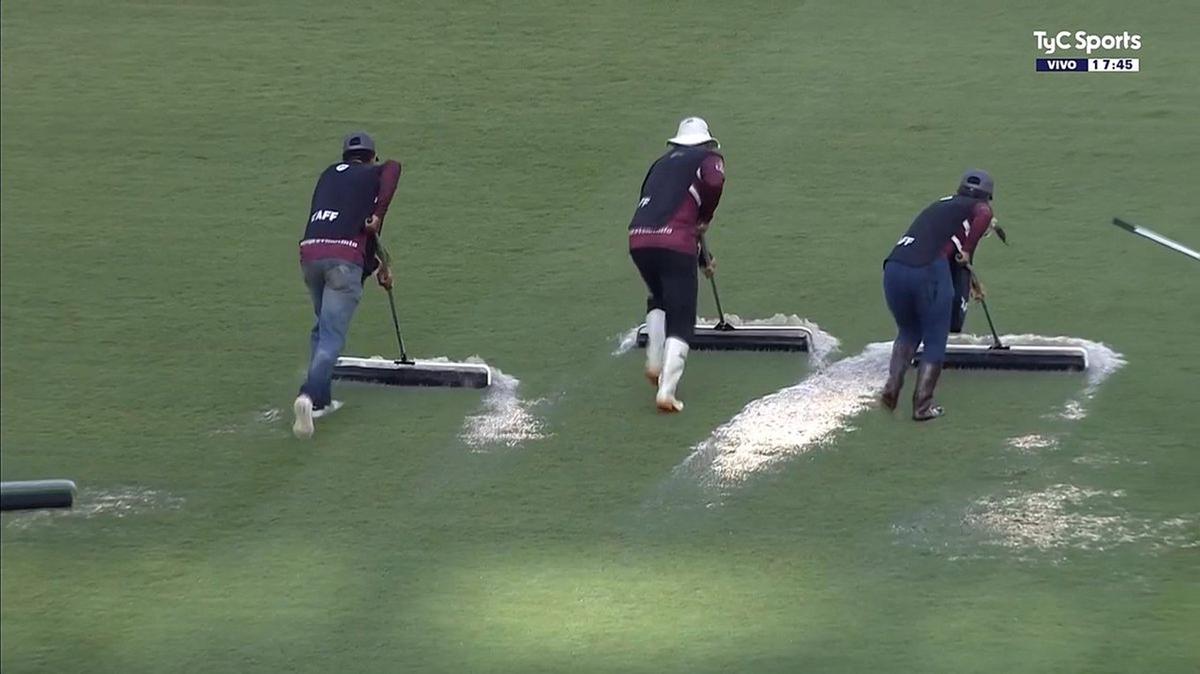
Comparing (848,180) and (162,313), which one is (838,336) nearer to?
(848,180)

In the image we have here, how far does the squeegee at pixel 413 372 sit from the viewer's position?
40.4 ft

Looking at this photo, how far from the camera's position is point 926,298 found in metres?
11.5

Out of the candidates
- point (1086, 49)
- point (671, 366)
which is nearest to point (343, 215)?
point (671, 366)

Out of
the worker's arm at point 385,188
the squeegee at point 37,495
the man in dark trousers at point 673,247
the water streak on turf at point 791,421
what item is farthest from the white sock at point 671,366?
the squeegee at point 37,495

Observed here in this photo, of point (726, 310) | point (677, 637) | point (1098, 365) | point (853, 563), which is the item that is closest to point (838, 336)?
point (726, 310)

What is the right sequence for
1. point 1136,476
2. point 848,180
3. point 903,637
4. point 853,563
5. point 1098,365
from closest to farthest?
point 903,637, point 853,563, point 1136,476, point 1098,365, point 848,180

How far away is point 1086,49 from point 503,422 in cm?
613

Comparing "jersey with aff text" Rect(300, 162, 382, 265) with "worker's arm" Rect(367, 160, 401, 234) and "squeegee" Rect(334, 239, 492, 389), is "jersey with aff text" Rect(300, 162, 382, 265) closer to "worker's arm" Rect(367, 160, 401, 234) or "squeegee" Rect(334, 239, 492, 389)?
"worker's arm" Rect(367, 160, 401, 234)

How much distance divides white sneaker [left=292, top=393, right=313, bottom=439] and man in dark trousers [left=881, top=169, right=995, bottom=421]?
3.16 metres

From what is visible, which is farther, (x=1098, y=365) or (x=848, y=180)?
(x=848, y=180)

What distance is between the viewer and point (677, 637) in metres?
9.74

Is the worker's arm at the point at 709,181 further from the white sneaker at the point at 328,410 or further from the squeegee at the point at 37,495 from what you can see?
the squeegee at the point at 37,495

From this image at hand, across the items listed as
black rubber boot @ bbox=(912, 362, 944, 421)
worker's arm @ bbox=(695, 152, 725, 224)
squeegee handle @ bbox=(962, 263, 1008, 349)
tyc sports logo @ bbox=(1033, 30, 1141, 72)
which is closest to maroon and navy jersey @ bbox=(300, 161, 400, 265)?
worker's arm @ bbox=(695, 152, 725, 224)

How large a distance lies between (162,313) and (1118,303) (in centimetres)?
589
